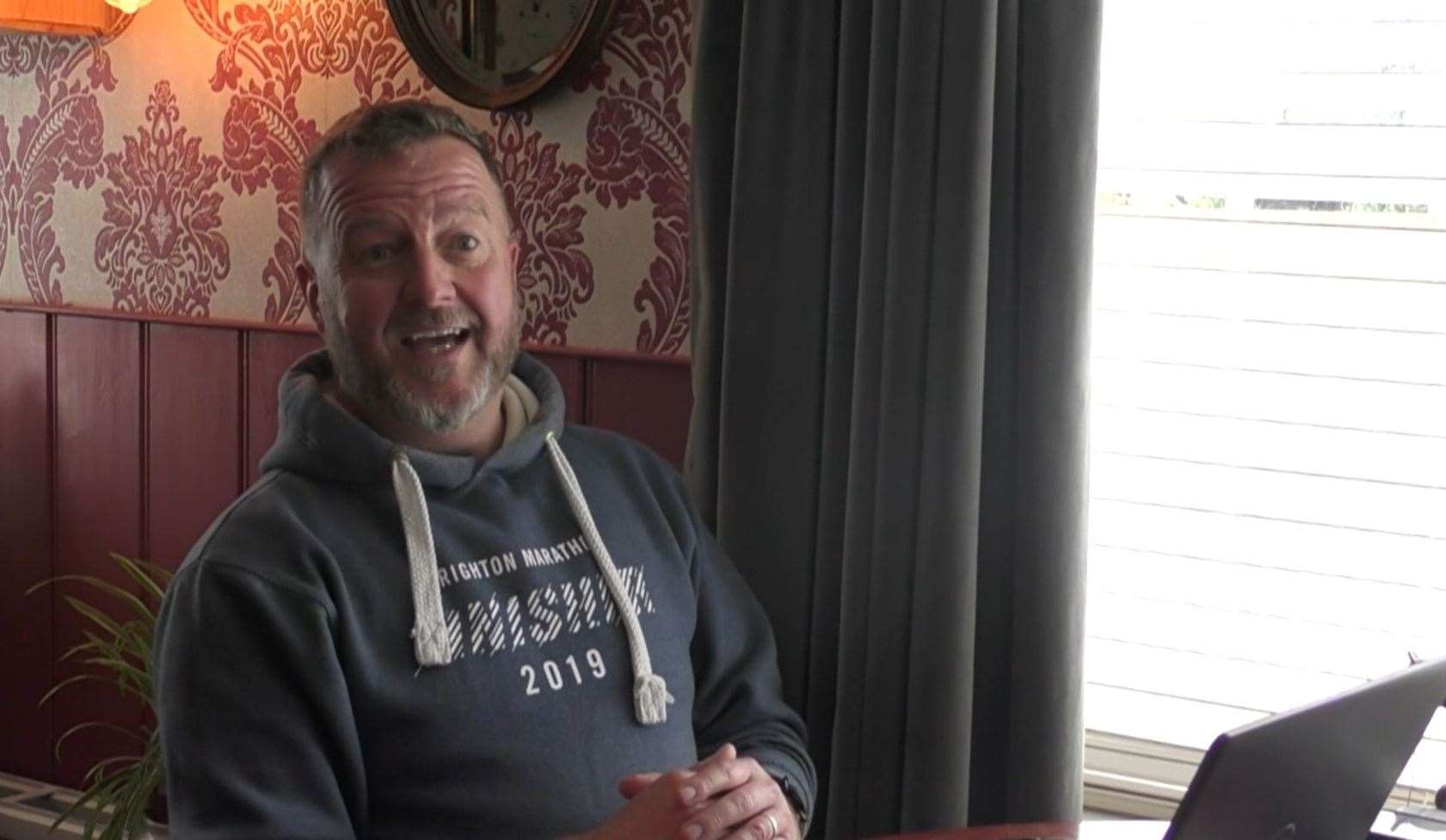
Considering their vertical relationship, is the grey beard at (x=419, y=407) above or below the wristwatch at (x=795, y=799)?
above

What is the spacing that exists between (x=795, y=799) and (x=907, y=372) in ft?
1.75

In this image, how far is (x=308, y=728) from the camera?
5.41 ft

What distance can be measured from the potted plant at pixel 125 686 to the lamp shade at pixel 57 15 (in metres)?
0.92

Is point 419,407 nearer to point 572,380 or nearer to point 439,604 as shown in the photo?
point 439,604

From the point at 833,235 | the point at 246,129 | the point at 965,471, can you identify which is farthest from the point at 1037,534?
the point at 246,129

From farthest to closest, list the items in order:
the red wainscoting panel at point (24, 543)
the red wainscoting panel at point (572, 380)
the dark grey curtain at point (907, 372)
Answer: the red wainscoting panel at point (24, 543), the red wainscoting panel at point (572, 380), the dark grey curtain at point (907, 372)

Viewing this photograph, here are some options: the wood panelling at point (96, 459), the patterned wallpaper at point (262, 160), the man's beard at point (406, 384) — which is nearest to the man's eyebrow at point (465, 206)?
the man's beard at point (406, 384)

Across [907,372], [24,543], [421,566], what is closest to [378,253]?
[421,566]

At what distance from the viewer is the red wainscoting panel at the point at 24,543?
3215 millimetres

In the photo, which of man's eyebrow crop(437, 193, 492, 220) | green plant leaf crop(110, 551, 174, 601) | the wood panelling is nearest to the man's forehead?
man's eyebrow crop(437, 193, 492, 220)

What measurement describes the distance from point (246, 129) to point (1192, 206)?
1.60 metres

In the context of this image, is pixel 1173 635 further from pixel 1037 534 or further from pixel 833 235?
pixel 833 235

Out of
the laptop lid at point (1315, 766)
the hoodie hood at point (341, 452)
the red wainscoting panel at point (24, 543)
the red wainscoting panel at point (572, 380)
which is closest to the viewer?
the laptop lid at point (1315, 766)

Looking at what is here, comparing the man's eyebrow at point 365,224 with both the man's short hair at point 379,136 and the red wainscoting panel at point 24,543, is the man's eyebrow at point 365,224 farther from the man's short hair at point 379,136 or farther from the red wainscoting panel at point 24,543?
the red wainscoting panel at point 24,543
